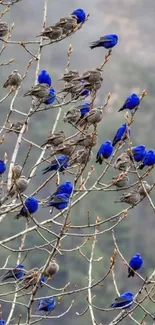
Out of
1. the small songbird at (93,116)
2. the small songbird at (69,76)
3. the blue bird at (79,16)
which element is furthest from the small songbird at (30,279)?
the blue bird at (79,16)

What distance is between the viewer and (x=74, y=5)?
971 inches

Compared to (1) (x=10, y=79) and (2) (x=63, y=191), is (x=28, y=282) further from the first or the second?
(1) (x=10, y=79)

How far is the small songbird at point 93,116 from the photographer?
3.76m

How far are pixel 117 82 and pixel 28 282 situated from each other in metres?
18.9

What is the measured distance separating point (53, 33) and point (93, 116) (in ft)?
2.12

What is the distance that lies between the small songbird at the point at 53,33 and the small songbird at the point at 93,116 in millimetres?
578

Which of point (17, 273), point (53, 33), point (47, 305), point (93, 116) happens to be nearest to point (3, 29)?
point (53, 33)

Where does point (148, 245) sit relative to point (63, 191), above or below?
above

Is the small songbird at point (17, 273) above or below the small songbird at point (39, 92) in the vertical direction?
below

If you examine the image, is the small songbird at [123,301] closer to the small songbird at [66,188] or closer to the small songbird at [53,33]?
the small songbird at [66,188]

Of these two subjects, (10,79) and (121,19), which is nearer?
(10,79)

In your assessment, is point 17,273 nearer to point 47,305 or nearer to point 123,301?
point 47,305

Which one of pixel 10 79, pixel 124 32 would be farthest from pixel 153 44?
pixel 10 79

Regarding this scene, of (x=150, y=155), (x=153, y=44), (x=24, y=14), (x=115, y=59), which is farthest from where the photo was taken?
(x=153, y=44)
